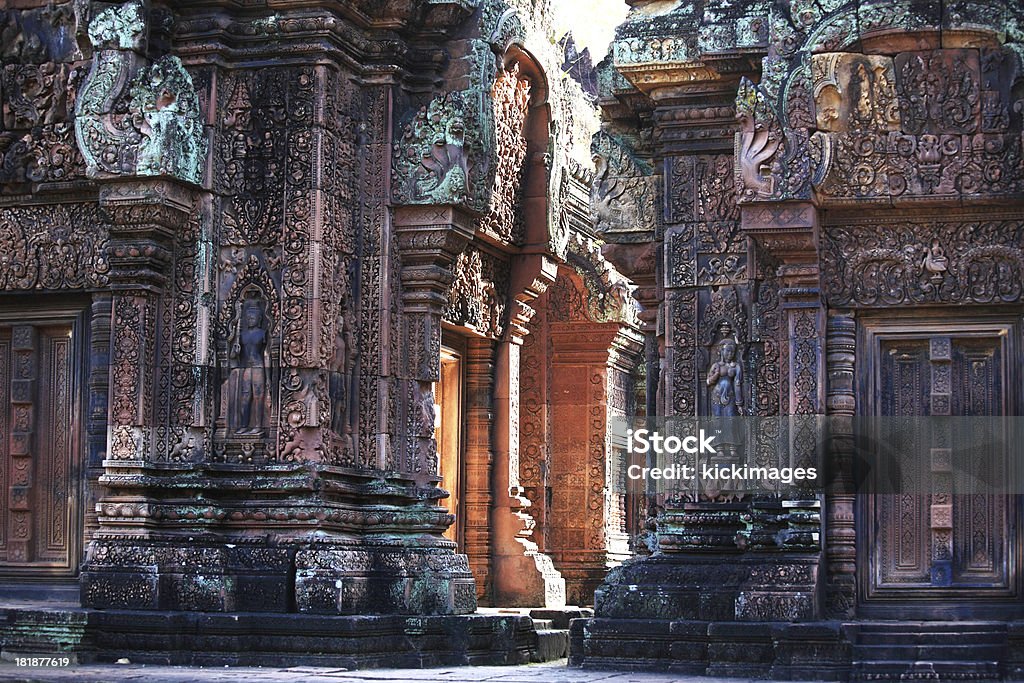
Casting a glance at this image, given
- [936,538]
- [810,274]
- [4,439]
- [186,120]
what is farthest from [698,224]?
[4,439]

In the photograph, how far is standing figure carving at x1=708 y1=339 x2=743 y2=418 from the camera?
1372 centimetres

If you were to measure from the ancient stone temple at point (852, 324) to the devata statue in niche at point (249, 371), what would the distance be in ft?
12.2

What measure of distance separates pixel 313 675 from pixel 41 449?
422cm

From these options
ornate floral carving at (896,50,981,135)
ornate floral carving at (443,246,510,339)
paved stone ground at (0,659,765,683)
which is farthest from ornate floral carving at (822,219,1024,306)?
ornate floral carving at (443,246,510,339)

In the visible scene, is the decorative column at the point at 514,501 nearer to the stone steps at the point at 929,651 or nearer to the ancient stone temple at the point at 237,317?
the ancient stone temple at the point at 237,317

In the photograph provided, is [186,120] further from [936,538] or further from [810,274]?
[936,538]

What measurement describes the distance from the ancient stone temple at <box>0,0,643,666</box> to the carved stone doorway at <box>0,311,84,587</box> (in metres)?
0.02

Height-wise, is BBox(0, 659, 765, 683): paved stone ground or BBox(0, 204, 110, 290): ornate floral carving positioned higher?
BBox(0, 204, 110, 290): ornate floral carving

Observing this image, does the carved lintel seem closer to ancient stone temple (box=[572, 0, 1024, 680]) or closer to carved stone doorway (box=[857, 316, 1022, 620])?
ancient stone temple (box=[572, 0, 1024, 680])

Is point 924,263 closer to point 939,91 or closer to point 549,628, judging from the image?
point 939,91

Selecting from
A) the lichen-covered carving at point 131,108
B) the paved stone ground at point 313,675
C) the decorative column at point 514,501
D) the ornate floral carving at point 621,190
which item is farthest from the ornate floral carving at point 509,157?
the paved stone ground at point 313,675

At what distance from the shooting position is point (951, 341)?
13430 mm

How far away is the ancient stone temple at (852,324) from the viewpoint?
1305 cm

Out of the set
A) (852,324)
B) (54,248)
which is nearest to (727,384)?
(852,324)
